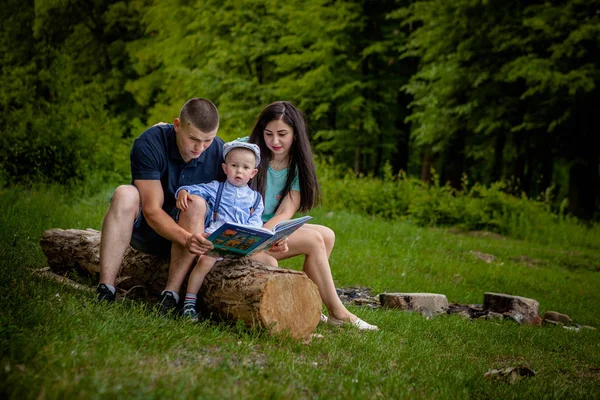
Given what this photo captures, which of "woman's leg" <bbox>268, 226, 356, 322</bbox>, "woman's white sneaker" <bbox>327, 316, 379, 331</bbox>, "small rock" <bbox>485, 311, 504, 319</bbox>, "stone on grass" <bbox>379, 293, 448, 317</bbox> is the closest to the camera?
"woman's leg" <bbox>268, 226, 356, 322</bbox>

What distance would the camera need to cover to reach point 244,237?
14.5 feet

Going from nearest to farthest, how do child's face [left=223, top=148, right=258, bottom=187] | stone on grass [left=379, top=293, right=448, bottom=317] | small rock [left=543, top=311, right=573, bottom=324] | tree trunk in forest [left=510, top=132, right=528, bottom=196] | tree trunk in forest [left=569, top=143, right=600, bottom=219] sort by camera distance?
child's face [left=223, top=148, right=258, bottom=187]
stone on grass [left=379, top=293, right=448, bottom=317]
small rock [left=543, top=311, right=573, bottom=324]
tree trunk in forest [left=569, top=143, right=600, bottom=219]
tree trunk in forest [left=510, top=132, right=528, bottom=196]

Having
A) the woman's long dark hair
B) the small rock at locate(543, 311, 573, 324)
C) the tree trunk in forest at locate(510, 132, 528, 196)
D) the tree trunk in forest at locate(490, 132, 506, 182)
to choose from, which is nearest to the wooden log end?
the woman's long dark hair

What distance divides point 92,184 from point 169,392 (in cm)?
1139

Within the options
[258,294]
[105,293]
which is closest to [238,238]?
[258,294]

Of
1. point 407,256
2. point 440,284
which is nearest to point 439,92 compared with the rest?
point 407,256

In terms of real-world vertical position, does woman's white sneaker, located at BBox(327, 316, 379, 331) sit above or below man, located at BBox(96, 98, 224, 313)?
below

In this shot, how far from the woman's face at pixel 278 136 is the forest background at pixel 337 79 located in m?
8.20

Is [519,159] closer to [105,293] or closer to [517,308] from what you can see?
[517,308]

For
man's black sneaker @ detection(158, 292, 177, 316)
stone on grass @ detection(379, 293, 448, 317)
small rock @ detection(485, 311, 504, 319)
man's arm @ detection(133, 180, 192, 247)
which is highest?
man's arm @ detection(133, 180, 192, 247)

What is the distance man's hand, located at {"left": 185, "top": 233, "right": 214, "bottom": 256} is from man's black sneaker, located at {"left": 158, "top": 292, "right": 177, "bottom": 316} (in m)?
0.49

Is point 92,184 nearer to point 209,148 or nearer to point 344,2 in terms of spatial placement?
point 209,148

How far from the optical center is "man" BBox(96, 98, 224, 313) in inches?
189

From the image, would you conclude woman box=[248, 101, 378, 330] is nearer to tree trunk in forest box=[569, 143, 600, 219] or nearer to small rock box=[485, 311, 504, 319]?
small rock box=[485, 311, 504, 319]
